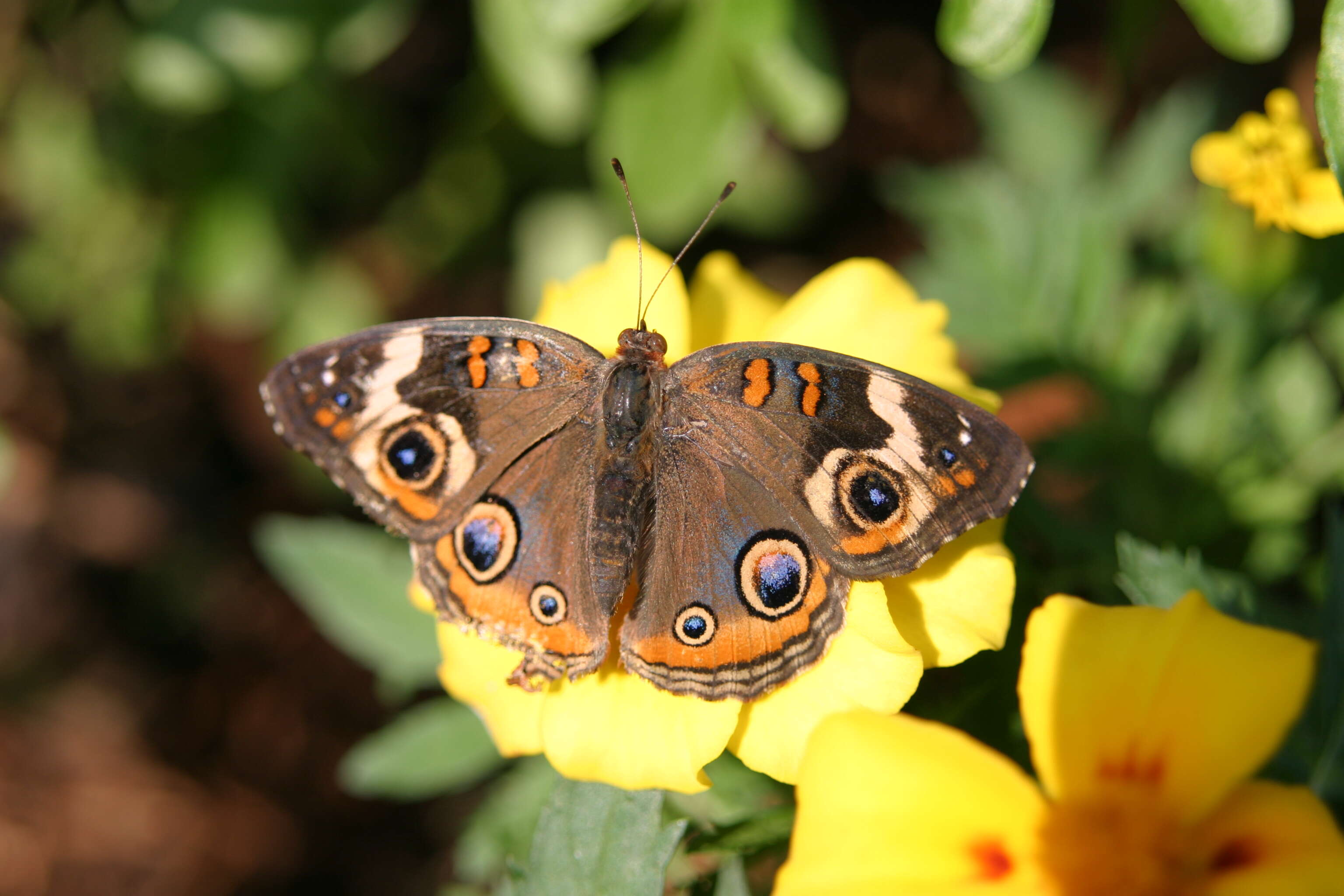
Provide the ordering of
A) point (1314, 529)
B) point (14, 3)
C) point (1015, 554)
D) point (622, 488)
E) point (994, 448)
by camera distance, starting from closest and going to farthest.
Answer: point (994, 448) < point (622, 488) < point (1015, 554) < point (1314, 529) < point (14, 3)

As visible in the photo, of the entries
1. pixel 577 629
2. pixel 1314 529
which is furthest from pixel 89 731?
pixel 1314 529

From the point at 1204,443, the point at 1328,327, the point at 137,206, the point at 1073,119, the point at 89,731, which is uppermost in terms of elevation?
the point at 1073,119

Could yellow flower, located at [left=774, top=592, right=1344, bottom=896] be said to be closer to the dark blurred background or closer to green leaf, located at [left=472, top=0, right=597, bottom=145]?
the dark blurred background

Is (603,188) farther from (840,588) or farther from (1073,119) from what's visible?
(840,588)

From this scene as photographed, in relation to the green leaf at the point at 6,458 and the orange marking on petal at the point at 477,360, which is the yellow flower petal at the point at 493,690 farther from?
the green leaf at the point at 6,458

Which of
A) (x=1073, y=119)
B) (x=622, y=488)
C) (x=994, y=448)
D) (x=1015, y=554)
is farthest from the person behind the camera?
(x=1073, y=119)

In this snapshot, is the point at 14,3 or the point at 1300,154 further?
the point at 14,3

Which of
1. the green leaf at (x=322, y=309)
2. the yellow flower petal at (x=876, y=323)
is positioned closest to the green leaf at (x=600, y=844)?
the yellow flower petal at (x=876, y=323)
